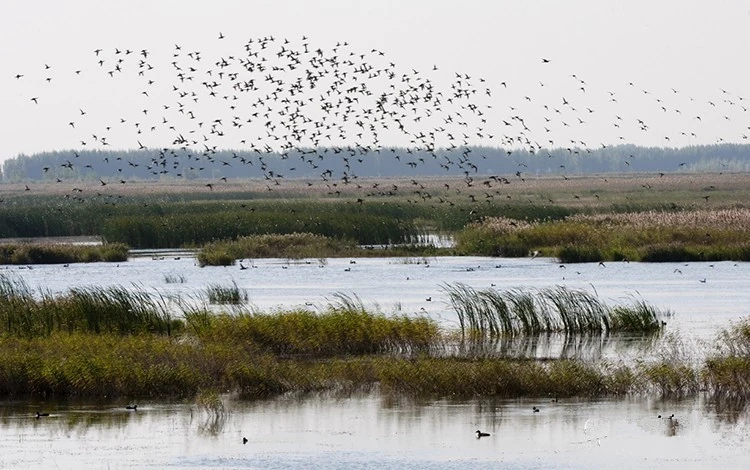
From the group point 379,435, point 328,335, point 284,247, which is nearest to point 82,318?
point 328,335

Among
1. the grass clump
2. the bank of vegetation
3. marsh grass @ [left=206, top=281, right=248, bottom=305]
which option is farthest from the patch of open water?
the bank of vegetation

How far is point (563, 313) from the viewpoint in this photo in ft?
103

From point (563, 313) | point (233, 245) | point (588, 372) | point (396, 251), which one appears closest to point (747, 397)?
point (588, 372)

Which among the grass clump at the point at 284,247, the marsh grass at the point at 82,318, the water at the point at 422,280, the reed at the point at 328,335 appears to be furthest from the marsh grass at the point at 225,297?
the grass clump at the point at 284,247

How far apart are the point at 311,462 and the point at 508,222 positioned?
47.1 m

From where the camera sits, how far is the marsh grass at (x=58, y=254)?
6069cm

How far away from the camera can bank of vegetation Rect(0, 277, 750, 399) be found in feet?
79.9

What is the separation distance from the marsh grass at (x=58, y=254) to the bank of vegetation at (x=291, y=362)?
30891 mm

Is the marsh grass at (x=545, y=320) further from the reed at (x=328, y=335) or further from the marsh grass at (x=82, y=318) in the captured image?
the marsh grass at (x=82, y=318)

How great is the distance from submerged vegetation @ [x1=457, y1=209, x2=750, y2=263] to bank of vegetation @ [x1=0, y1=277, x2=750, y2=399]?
90.2ft

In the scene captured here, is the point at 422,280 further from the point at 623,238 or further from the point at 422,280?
the point at 623,238

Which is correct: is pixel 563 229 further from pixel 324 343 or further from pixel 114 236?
pixel 324 343

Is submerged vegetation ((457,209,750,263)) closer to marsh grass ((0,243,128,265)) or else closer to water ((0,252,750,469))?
marsh grass ((0,243,128,265))

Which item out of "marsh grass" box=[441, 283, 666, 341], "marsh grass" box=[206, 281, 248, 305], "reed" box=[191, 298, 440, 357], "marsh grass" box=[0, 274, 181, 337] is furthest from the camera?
"marsh grass" box=[206, 281, 248, 305]
